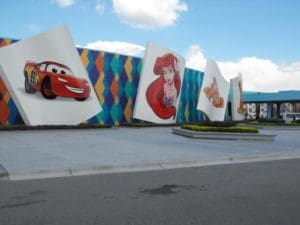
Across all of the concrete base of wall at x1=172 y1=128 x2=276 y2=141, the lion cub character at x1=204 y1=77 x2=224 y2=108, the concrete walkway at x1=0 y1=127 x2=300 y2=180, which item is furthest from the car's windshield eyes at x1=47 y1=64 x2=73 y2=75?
the lion cub character at x1=204 y1=77 x2=224 y2=108

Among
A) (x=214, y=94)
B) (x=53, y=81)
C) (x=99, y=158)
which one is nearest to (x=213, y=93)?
(x=214, y=94)

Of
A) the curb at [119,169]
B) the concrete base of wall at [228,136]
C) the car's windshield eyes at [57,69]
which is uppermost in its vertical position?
the car's windshield eyes at [57,69]

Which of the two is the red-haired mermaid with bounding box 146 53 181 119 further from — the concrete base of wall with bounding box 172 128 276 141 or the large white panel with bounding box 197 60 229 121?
the concrete base of wall with bounding box 172 128 276 141

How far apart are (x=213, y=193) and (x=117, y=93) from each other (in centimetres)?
2830

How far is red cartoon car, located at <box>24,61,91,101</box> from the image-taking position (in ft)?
85.6

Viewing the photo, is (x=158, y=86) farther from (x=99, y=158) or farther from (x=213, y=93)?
(x=99, y=158)

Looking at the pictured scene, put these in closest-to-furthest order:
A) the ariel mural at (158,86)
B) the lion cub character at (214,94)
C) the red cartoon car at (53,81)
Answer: the red cartoon car at (53,81)
the ariel mural at (158,86)
the lion cub character at (214,94)

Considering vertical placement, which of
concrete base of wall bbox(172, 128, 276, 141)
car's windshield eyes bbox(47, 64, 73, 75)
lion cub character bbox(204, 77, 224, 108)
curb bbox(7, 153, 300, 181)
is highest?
car's windshield eyes bbox(47, 64, 73, 75)

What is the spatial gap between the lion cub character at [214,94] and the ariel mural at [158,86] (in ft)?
19.8

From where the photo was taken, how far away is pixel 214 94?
43.7 m

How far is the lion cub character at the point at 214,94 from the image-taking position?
42250 mm

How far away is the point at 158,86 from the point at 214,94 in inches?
439

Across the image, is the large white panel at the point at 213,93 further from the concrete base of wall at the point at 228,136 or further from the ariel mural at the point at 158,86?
the concrete base of wall at the point at 228,136

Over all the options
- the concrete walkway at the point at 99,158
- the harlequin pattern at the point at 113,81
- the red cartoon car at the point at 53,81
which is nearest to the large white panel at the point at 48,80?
the red cartoon car at the point at 53,81
